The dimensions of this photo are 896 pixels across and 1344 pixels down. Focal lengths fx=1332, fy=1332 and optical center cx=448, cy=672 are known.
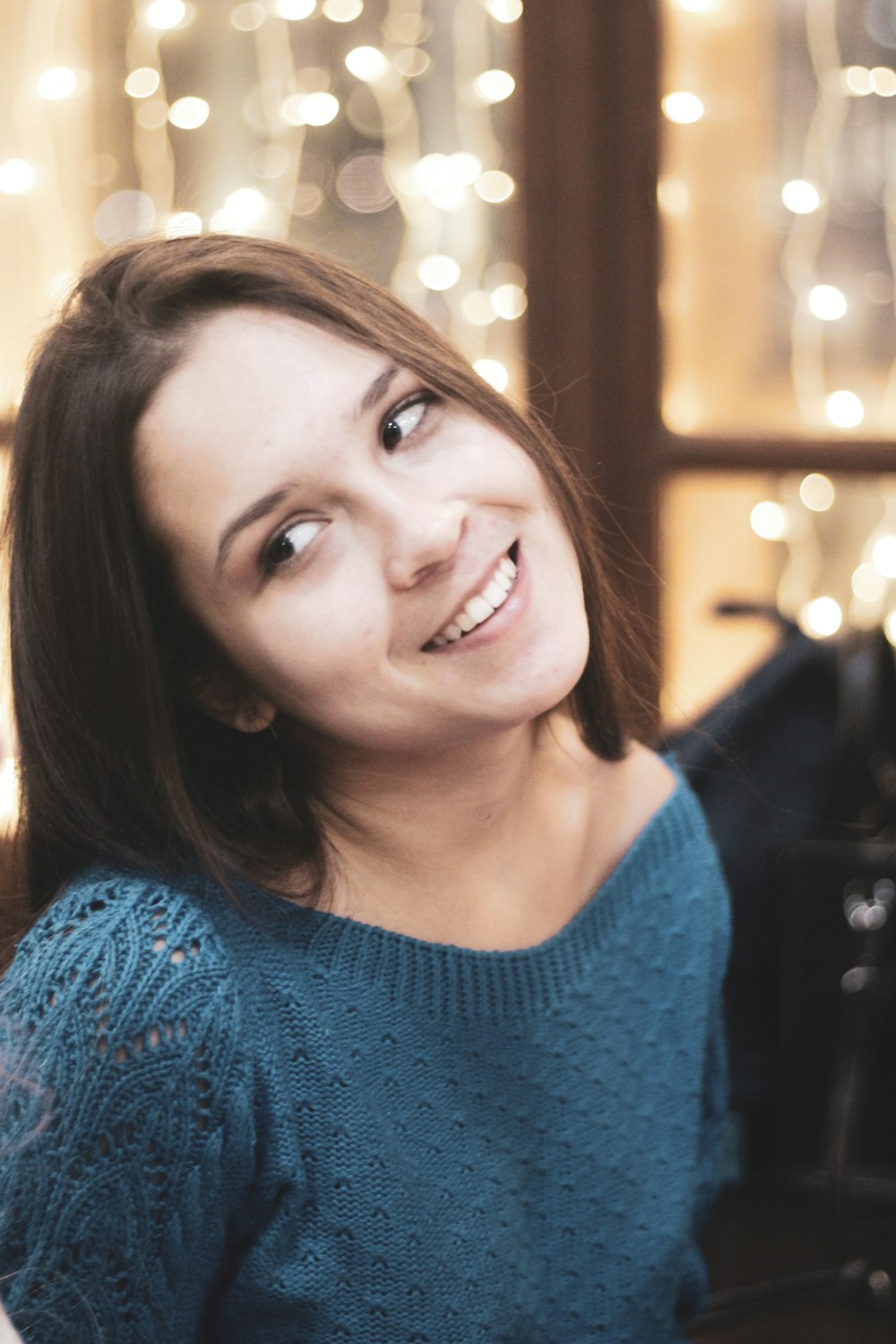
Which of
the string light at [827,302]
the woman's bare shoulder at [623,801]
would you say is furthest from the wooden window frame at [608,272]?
the woman's bare shoulder at [623,801]

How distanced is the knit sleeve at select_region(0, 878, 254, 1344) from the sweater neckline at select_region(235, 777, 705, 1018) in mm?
96

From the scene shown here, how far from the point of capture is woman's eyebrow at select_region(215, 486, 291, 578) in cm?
83

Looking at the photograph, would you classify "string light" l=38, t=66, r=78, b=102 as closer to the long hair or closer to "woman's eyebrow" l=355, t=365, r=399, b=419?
the long hair

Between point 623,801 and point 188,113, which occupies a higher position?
point 188,113

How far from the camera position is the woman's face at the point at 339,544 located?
83 cm

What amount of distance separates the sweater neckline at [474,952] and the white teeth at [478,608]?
231mm

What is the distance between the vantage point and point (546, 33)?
180 cm

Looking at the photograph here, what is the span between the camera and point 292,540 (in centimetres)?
84

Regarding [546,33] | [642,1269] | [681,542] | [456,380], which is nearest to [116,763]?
[456,380]

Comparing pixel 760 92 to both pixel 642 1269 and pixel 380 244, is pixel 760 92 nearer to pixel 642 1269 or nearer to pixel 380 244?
pixel 380 244

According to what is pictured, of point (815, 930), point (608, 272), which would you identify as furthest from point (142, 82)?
point (815, 930)

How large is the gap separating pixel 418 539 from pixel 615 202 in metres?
1.21

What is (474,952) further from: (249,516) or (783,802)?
(783,802)

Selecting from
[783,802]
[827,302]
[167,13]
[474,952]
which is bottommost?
[783,802]
